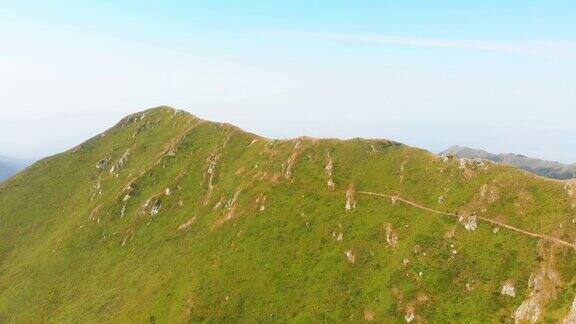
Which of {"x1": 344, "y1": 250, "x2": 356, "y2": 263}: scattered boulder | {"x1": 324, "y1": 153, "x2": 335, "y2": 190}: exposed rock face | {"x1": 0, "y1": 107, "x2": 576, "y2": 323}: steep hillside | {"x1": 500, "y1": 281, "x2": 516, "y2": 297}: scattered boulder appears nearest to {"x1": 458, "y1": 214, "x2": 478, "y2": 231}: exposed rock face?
{"x1": 0, "y1": 107, "x2": 576, "y2": 323}: steep hillside

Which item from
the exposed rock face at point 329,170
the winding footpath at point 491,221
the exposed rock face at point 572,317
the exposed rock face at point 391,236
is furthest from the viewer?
the exposed rock face at point 329,170

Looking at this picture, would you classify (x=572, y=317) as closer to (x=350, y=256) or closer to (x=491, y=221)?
(x=491, y=221)

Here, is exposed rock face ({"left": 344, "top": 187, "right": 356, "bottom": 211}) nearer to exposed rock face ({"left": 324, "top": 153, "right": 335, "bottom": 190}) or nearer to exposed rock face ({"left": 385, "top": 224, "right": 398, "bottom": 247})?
exposed rock face ({"left": 324, "top": 153, "right": 335, "bottom": 190})

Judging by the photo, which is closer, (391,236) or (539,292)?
(539,292)

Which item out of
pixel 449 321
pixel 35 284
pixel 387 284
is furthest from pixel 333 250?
pixel 35 284

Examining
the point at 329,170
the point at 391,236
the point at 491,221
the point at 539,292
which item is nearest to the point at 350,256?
the point at 391,236

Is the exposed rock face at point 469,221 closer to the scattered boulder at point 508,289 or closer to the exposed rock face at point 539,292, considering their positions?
the scattered boulder at point 508,289

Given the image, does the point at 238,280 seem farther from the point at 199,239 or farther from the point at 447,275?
the point at 447,275

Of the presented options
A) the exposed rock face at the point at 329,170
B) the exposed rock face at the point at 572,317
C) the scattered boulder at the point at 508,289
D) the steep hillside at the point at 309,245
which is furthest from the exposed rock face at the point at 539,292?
the exposed rock face at the point at 329,170

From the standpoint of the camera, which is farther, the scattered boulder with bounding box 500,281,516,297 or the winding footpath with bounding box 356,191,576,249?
the winding footpath with bounding box 356,191,576,249
